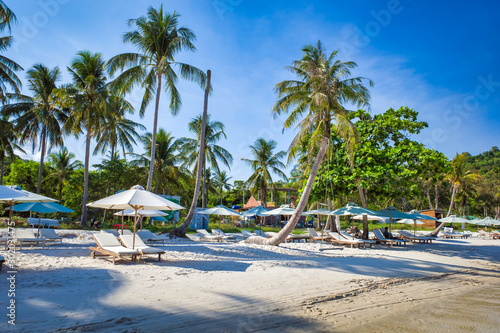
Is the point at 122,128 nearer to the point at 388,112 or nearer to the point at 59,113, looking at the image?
the point at 59,113

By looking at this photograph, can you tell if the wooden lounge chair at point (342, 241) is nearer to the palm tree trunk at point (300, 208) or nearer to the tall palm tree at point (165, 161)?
the palm tree trunk at point (300, 208)

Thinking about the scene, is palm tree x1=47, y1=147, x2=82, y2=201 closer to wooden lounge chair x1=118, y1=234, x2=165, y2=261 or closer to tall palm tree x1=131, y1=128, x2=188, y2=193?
tall palm tree x1=131, y1=128, x2=188, y2=193

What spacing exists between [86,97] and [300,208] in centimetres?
1524

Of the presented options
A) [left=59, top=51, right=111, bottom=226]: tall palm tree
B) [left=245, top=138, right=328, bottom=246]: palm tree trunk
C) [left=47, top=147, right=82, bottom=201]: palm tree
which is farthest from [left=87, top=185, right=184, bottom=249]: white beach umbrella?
[left=47, top=147, right=82, bottom=201]: palm tree

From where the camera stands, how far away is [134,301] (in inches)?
187

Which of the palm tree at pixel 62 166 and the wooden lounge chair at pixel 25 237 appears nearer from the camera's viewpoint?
the wooden lounge chair at pixel 25 237

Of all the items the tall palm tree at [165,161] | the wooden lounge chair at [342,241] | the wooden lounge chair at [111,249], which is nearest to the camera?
the wooden lounge chair at [111,249]

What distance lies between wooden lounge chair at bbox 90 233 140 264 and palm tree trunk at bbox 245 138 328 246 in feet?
21.8

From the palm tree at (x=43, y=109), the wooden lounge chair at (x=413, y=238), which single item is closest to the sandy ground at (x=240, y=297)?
the wooden lounge chair at (x=413, y=238)

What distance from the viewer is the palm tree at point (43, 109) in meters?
21.8

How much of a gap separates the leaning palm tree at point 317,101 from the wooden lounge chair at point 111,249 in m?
6.96

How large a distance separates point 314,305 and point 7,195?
709cm

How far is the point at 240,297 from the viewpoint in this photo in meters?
5.31

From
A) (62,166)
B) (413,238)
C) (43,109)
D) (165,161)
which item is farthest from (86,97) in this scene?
(413,238)
